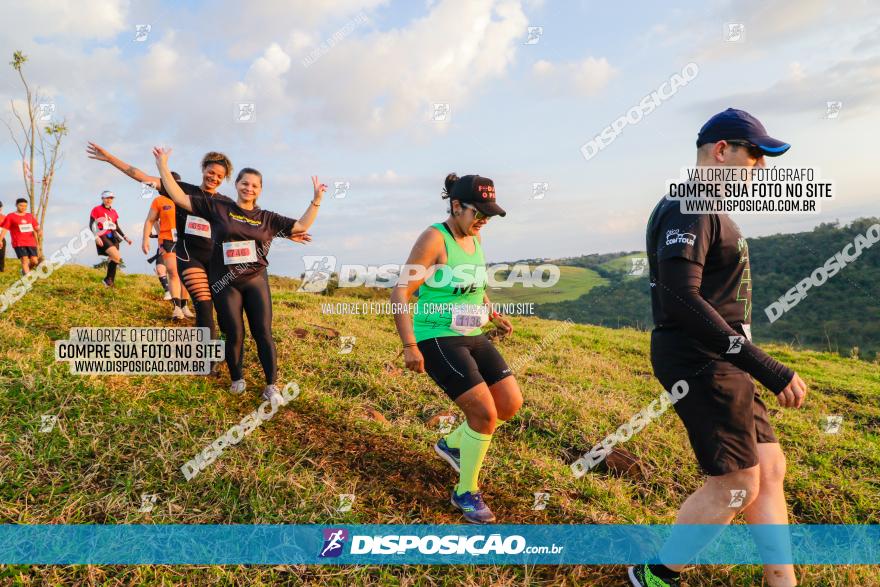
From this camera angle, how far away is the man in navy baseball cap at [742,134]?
303 centimetres

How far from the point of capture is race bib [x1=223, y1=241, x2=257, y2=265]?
585cm

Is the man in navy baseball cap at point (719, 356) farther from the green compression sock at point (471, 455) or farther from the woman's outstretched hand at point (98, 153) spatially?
the woman's outstretched hand at point (98, 153)

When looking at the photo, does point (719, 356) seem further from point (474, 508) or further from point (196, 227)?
point (196, 227)

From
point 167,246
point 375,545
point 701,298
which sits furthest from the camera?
point 167,246

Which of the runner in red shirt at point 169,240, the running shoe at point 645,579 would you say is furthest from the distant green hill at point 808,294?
the running shoe at point 645,579

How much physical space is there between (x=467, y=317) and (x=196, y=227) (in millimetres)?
4789

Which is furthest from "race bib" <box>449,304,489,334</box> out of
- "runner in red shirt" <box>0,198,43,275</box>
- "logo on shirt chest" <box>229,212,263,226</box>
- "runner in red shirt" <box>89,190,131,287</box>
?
"runner in red shirt" <box>0,198,43,275</box>

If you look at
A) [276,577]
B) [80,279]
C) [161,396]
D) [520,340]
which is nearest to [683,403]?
[276,577]

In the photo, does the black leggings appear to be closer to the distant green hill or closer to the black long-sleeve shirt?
the black long-sleeve shirt

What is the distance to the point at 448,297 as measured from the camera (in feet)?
13.4

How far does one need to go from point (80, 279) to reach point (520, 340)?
34.3ft

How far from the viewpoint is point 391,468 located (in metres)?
4.70

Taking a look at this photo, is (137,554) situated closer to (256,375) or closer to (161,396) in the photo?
(161,396)

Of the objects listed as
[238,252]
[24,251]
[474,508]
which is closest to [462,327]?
[474,508]
